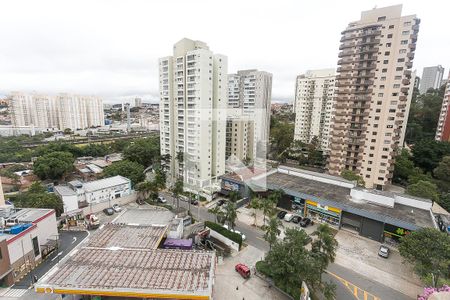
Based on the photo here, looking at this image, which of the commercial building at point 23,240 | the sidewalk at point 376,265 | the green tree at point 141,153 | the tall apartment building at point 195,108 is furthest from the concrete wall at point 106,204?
the sidewalk at point 376,265

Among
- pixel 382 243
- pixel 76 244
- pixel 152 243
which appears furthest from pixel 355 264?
pixel 76 244

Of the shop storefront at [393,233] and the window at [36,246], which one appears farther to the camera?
the shop storefront at [393,233]

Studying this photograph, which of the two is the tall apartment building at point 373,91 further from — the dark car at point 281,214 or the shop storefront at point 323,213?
the dark car at point 281,214

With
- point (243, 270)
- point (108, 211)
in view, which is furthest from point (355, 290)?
point (108, 211)

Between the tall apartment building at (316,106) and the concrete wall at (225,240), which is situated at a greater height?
the tall apartment building at (316,106)

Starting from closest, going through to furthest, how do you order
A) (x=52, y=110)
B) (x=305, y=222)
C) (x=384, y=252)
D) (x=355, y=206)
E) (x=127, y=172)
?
(x=384, y=252) → (x=355, y=206) → (x=305, y=222) → (x=127, y=172) → (x=52, y=110)

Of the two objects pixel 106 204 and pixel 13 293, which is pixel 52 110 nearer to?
pixel 106 204

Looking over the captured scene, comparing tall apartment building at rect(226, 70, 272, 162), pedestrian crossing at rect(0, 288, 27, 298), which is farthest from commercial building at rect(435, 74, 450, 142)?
pedestrian crossing at rect(0, 288, 27, 298)
